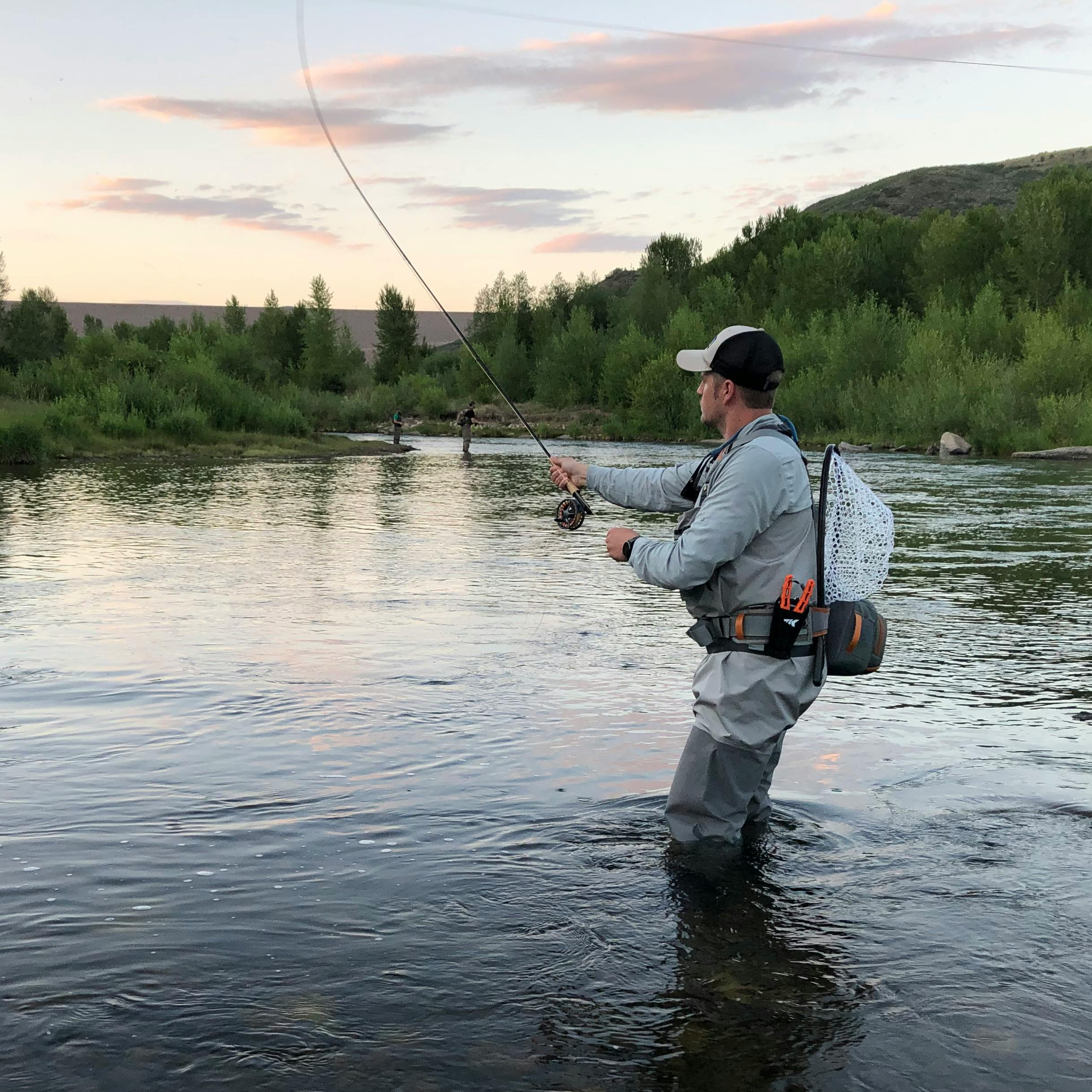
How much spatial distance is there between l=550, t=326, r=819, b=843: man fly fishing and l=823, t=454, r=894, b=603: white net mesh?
0.24 feet

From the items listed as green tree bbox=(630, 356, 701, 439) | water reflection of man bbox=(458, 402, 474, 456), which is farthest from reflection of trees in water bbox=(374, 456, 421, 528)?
green tree bbox=(630, 356, 701, 439)

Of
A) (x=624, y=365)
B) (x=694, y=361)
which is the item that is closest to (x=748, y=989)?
(x=694, y=361)

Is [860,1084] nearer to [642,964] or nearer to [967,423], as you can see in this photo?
[642,964]

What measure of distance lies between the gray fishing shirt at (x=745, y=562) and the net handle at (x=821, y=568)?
0.07 ft

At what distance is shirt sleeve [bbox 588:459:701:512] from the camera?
4988 millimetres

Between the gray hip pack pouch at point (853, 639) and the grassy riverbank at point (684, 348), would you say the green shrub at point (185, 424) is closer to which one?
the grassy riverbank at point (684, 348)

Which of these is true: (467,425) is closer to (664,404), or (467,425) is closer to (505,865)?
(664,404)

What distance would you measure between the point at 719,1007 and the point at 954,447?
52.0 m

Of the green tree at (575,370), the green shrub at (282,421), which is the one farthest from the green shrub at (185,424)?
the green tree at (575,370)

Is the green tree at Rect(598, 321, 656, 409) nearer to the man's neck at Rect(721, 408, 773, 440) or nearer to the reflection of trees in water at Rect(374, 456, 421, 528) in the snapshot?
the reflection of trees in water at Rect(374, 456, 421, 528)

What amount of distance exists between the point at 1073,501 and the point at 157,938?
25219 millimetres

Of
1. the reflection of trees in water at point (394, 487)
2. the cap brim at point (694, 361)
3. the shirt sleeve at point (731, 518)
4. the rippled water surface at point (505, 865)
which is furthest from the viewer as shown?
the reflection of trees in water at point (394, 487)

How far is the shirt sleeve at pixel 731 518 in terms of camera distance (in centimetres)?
436

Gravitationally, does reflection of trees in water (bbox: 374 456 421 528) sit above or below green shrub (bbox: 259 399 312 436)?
below
